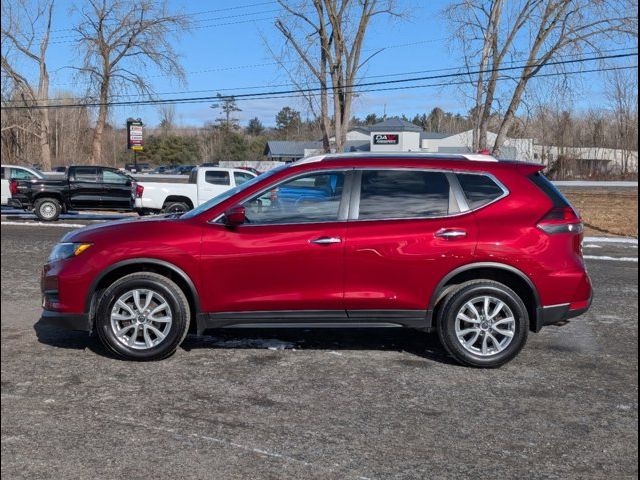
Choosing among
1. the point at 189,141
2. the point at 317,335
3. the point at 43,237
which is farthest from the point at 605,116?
the point at 317,335

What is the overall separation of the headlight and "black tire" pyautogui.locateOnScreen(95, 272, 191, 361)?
39 cm

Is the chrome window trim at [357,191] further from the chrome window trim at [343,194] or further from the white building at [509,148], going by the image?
the white building at [509,148]

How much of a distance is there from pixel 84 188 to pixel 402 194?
15.8m

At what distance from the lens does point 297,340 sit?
642 cm

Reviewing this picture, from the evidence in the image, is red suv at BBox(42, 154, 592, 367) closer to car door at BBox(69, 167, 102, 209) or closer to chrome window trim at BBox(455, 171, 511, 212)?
chrome window trim at BBox(455, 171, 511, 212)

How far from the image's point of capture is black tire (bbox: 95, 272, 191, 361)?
5.51m

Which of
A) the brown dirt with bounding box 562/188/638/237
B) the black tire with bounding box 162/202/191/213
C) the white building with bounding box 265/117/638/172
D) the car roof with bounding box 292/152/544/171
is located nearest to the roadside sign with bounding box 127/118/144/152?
the white building with bounding box 265/117/638/172

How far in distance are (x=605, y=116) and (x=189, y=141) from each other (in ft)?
180

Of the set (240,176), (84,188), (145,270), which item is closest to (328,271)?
(145,270)

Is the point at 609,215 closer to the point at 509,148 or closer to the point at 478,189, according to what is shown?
the point at 478,189

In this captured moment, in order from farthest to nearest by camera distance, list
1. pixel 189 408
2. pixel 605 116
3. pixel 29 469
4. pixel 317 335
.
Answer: pixel 605 116, pixel 317 335, pixel 189 408, pixel 29 469

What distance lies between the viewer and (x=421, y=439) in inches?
165

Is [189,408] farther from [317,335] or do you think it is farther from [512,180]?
[512,180]

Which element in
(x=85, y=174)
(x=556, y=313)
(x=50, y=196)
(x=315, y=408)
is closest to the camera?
(x=315, y=408)
